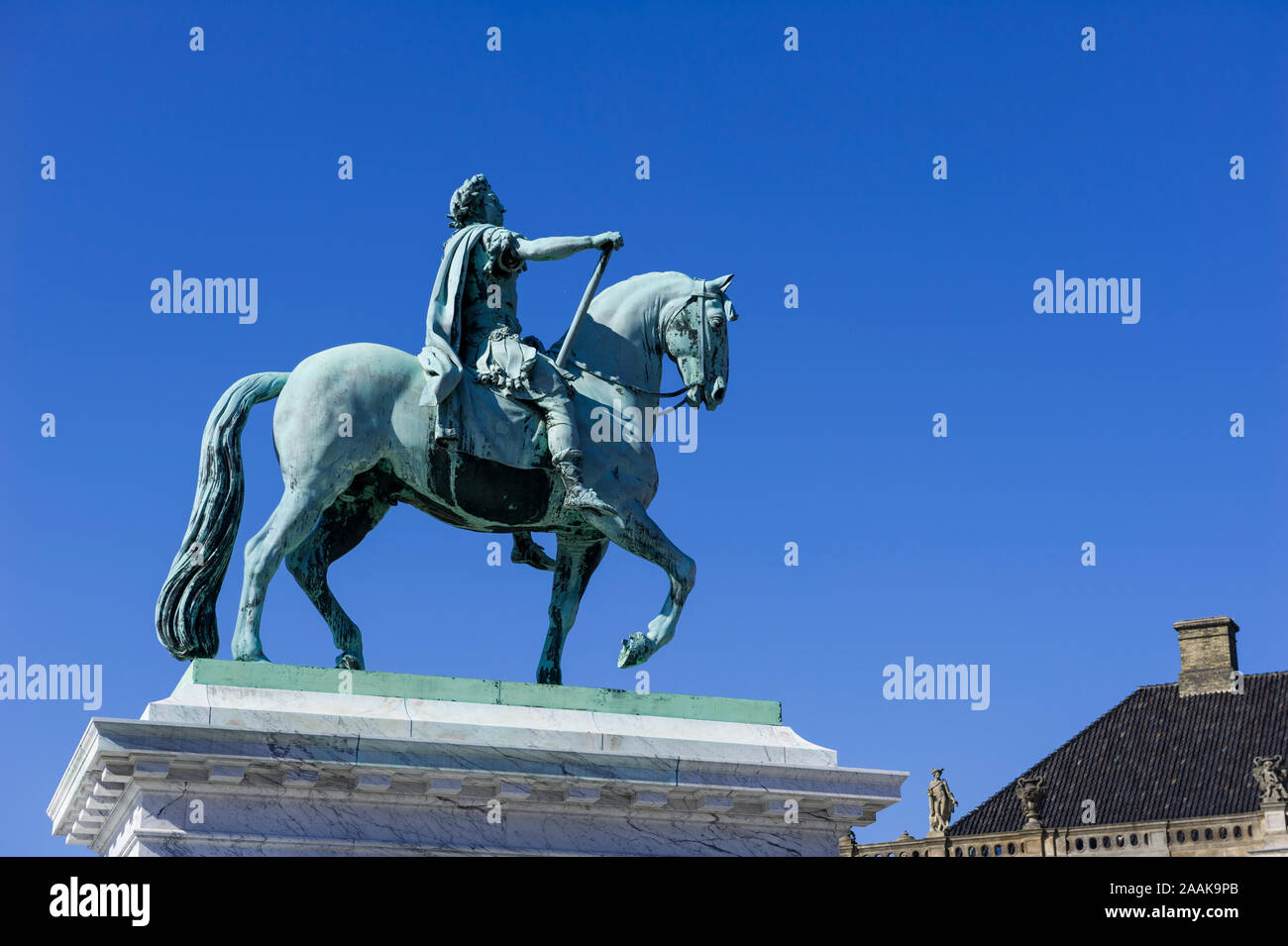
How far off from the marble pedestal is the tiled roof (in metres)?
29.9

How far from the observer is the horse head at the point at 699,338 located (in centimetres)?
1648

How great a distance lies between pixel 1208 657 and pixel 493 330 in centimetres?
3620

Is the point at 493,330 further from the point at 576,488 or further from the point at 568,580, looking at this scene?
the point at 568,580

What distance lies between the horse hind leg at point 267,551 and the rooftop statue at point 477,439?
0.04 ft

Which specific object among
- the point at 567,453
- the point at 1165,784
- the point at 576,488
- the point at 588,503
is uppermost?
the point at 567,453

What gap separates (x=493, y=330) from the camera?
1606 centimetres

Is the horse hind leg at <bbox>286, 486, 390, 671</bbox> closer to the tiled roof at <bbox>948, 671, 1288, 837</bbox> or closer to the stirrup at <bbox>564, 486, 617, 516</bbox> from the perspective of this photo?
the stirrup at <bbox>564, 486, 617, 516</bbox>

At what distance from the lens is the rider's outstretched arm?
1606 cm

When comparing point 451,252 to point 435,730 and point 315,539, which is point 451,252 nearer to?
point 315,539

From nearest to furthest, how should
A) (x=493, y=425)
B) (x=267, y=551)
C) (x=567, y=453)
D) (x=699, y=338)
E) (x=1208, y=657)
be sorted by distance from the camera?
(x=267, y=551), (x=567, y=453), (x=493, y=425), (x=699, y=338), (x=1208, y=657)

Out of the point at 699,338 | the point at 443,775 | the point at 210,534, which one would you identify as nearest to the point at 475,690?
the point at 443,775

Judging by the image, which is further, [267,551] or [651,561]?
[651,561]

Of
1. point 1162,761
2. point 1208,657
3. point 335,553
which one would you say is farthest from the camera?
point 1208,657
